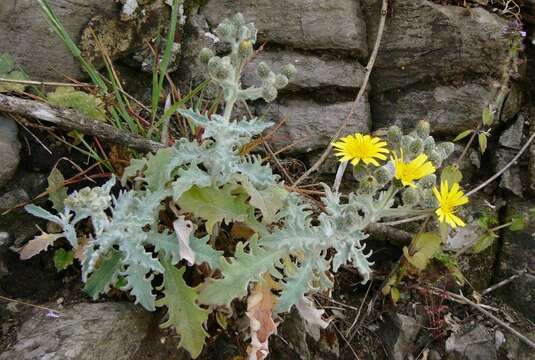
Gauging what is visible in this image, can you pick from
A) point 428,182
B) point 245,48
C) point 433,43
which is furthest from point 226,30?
point 433,43

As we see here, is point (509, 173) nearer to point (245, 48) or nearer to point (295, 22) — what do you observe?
point (295, 22)

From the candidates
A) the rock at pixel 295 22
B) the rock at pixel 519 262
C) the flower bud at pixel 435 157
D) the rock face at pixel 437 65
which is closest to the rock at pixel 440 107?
the rock face at pixel 437 65

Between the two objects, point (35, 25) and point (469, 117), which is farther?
point (469, 117)

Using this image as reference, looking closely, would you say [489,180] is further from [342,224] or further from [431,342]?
[342,224]

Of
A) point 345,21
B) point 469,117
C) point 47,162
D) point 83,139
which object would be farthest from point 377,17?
point 47,162

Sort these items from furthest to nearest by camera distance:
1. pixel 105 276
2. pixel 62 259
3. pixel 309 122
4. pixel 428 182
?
pixel 309 122, pixel 62 259, pixel 105 276, pixel 428 182

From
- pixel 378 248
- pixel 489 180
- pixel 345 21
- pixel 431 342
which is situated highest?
pixel 345 21

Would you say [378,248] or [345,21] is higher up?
[345,21]
